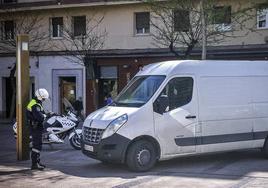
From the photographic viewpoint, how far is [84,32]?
33.3 meters

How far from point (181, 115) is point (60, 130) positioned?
5.66m

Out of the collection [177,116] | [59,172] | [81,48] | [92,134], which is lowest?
[59,172]

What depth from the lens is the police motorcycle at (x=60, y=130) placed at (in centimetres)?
1631

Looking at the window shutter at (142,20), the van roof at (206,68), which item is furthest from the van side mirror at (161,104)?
the window shutter at (142,20)

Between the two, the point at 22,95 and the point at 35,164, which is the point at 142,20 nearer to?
the point at 22,95

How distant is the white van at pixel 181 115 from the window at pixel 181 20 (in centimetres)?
1071

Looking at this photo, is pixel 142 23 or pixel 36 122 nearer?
pixel 36 122

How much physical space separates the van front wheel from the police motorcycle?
4.76 metres

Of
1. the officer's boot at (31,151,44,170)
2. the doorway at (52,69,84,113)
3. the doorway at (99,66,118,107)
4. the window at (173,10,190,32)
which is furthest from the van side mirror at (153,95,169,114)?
the doorway at (52,69,84,113)

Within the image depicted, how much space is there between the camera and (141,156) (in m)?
11.7

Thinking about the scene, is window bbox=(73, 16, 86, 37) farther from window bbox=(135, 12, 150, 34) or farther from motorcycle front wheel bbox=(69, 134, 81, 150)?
motorcycle front wheel bbox=(69, 134, 81, 150)

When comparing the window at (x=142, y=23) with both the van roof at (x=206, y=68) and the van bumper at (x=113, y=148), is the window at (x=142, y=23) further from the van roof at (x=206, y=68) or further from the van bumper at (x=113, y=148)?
the van bumper at (x=113, y=148)

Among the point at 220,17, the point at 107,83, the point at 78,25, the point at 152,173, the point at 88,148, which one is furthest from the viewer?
the point at 78,25

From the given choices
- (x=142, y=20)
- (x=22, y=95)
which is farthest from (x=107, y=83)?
(x=22, y=95)
